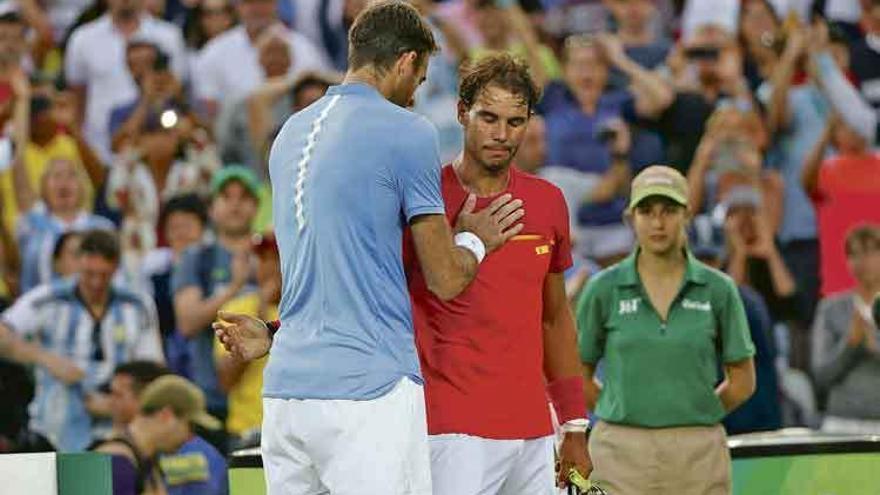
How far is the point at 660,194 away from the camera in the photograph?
7.93 metres

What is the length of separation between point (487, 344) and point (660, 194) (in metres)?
2.15

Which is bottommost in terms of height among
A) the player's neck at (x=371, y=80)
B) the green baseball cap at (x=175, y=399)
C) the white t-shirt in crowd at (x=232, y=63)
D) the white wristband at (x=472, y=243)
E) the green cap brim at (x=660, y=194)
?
the green baseball cap at (x=175, y=399)

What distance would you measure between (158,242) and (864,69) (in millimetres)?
4849

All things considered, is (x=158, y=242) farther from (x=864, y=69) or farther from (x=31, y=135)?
(x=864, y=69)

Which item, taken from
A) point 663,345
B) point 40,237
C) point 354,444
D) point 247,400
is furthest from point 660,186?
point 40,237

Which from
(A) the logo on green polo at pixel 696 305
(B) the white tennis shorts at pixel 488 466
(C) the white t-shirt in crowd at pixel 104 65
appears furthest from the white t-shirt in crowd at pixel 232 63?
(B) the white tennis shorts at pixel 488 466

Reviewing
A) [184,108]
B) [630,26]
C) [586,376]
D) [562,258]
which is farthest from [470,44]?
[562,258]

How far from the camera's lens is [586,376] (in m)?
8.18

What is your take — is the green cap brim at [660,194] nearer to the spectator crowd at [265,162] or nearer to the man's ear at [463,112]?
the man's ear at [463,112]

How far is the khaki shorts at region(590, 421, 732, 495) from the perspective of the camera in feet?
25.6

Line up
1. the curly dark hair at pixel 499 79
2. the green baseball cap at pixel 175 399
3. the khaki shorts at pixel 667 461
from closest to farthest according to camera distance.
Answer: the curly dark hair at pixel 499 79 → the khaki shorts at pixel 667 461 → the green baseball cap at pixel 175 399

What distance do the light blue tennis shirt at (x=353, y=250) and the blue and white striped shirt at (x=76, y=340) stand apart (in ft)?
20.5

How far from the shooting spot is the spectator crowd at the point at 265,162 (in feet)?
38.1

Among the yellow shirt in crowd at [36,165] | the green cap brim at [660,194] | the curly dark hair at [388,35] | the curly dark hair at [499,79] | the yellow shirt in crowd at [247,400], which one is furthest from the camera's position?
the yellow shirt in crowd at [36,165]
